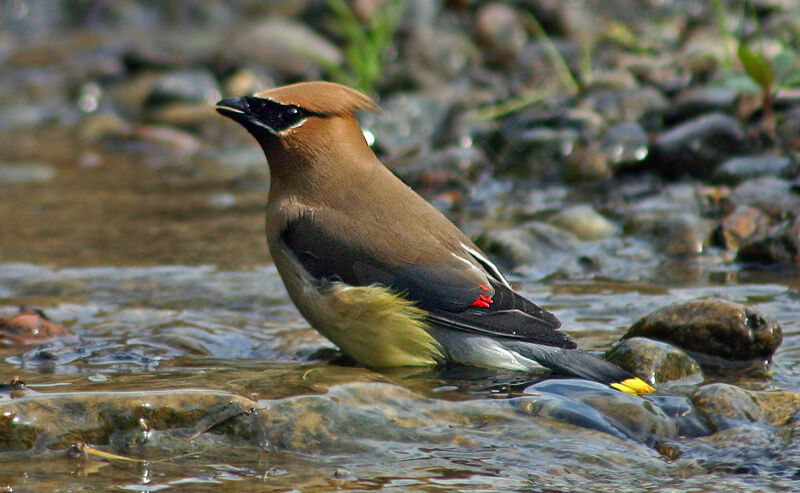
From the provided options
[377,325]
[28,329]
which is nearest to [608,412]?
[377,325]

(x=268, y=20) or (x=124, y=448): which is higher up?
(x=268, y=20)

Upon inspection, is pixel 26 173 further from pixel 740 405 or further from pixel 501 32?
pixel 740 405

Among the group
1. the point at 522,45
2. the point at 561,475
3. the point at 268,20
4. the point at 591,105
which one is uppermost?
the point at 268,20

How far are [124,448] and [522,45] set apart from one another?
7882mm

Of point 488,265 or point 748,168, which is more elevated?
point 748,168

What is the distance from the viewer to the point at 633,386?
12.4 ft

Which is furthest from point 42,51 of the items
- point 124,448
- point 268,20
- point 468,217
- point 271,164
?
point 124,448

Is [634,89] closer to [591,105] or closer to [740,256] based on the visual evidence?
[591,105]

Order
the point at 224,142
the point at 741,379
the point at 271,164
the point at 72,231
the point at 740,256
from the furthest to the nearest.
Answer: the point at 224,142 → the point at 72,231 → the point at 740,256 → the point at 271,164 → the point at 741,379

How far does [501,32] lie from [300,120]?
6611mm

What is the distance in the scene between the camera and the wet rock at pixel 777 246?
5.56 metres

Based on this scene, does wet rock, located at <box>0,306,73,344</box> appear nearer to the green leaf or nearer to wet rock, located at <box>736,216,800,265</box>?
wet rock, located at <box>736,216,800,265</box>

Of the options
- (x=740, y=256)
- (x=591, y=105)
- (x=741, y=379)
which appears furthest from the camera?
(x=591, y=105)

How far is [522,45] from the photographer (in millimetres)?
10578
